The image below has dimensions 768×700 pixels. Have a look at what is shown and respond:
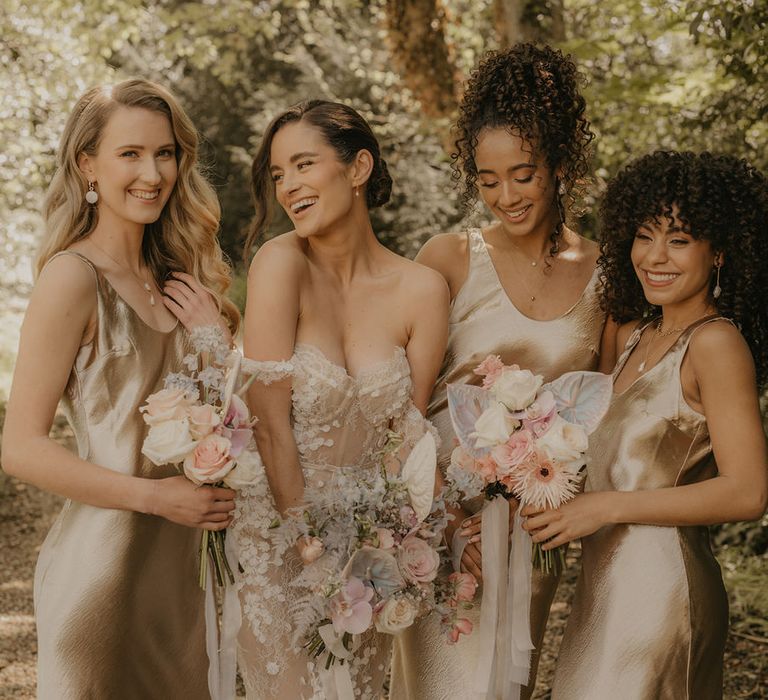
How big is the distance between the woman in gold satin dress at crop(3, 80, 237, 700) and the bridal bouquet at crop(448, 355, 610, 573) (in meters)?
0.69

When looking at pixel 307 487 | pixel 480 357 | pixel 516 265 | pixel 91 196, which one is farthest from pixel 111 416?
pixel 516 265

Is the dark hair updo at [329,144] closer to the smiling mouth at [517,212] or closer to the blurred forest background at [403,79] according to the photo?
the smiling mouth at [517,212]

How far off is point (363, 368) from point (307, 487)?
0.40 m

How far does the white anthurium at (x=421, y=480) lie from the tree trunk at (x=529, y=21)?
5635mm

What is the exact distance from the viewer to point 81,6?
12.1m

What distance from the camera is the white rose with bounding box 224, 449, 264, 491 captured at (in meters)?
2.58

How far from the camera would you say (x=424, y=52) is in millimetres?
10234

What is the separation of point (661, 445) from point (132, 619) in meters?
1.59

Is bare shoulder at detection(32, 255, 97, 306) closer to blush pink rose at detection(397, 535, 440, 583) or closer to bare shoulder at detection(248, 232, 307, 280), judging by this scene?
bare shoulder at detection(248, 232, 307, 280)

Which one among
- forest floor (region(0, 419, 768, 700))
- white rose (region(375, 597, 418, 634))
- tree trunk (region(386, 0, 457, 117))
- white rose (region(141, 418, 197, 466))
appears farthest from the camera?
tree trunk (region(386, 0, 457, 117))

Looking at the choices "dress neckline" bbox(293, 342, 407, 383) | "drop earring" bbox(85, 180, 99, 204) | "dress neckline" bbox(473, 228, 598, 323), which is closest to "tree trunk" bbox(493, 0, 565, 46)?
"dress neckline" bbox(473, 228, 598, 323)

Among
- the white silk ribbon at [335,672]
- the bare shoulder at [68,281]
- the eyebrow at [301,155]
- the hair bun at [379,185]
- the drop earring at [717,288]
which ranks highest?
the hair bun at [379,185]

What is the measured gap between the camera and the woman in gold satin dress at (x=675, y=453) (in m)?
2.74

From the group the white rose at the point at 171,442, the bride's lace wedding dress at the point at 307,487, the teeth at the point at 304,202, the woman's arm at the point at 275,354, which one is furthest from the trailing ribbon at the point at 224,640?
the teeth at the point at 304,202
